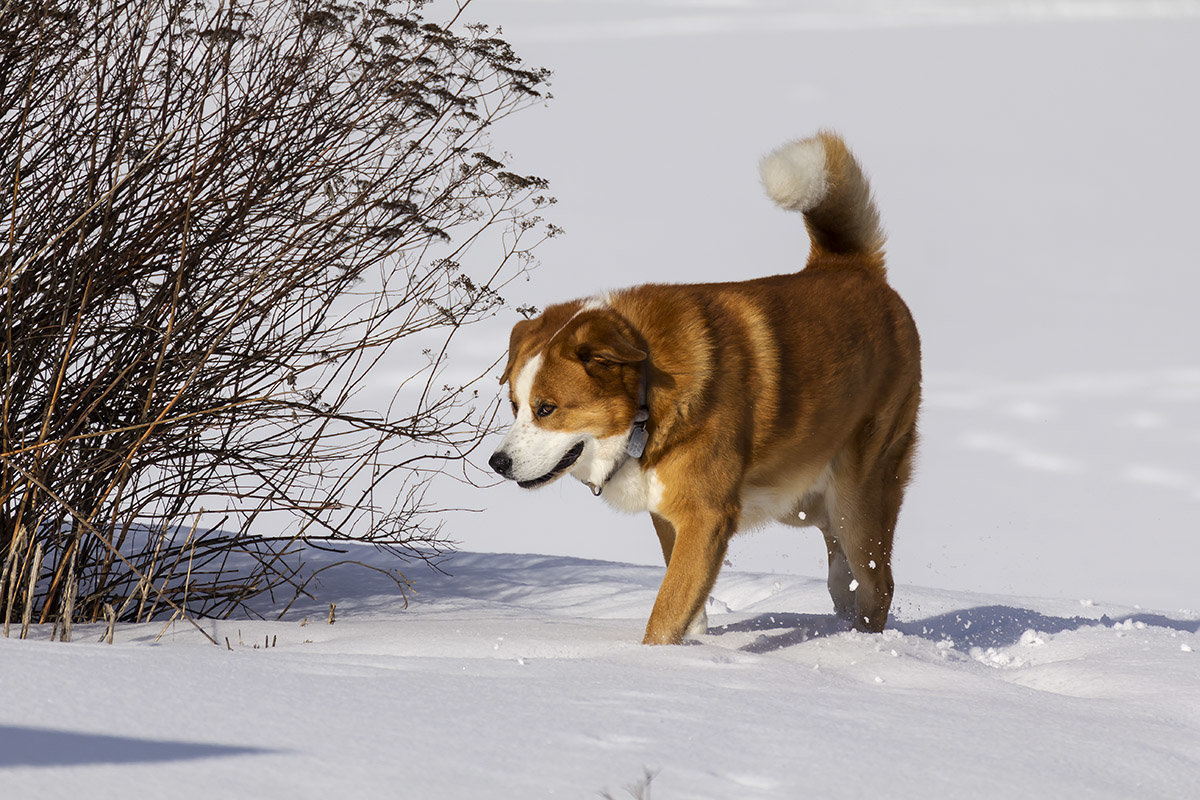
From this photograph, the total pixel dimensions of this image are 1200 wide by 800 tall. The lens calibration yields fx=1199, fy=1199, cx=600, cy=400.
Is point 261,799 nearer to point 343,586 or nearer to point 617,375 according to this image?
point 617,375

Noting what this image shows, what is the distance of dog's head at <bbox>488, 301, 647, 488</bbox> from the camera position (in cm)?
337

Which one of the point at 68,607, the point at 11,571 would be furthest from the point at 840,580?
the point at 11,571

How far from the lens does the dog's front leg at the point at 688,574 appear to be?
337cm

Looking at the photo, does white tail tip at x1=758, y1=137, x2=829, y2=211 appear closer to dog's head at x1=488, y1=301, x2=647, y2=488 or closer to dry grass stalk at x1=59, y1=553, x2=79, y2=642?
dog's head at x1=488, y1=301, x2=647, y2=488

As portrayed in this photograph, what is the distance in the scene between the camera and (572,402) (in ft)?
11.1

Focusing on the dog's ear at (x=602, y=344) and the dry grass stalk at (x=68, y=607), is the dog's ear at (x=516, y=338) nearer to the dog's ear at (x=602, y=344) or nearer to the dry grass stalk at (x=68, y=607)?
the dog's ear at (x=602, y=344)

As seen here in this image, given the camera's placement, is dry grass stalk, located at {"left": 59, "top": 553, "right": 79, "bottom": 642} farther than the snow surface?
Yes

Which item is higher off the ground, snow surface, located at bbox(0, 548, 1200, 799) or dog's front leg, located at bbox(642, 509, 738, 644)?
dog's front leg, located at bbox(642, 509, 738, 644)

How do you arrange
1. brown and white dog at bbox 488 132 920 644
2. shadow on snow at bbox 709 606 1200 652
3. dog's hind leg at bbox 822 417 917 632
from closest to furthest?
brown and white dog at bbox 488 132 920 644, shadow on snow at bbox 709 606 1200 652, dog's hind leg at bbox 822 417 917 632

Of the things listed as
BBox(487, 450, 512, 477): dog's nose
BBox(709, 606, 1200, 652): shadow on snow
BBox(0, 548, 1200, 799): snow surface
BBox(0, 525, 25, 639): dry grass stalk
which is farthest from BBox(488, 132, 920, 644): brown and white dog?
BBox(0, 525, 25, 639): dry grass stalk

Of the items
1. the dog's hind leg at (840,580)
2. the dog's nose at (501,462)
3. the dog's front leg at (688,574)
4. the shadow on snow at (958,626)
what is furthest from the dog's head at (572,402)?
the dog's hind leg at (840,580)

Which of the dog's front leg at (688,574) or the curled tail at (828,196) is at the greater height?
the curled tail at (828,196)

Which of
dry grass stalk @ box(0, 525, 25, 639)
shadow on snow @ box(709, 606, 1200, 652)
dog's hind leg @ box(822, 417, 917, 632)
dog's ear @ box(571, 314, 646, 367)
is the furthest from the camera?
dog's hind leg @ box(822, 417, 917, 632)

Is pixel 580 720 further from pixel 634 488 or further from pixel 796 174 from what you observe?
pixel 796 174
